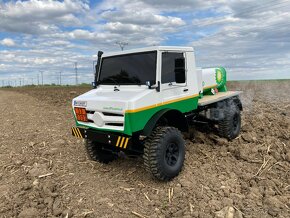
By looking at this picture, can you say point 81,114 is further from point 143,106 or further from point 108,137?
point 143,106

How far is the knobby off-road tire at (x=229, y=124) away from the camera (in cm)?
829

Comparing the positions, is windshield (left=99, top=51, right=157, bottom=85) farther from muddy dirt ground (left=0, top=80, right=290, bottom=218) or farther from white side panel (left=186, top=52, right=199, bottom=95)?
muddy dirt ground (left=0, top=80, right=290, bottom=218)

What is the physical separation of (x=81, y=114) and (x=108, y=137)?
3.28ft

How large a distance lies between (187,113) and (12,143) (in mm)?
5304

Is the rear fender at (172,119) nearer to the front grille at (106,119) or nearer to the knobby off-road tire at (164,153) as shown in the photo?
the knobby off-road tire at (164,153)

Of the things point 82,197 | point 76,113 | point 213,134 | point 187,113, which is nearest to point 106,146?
point 76,113

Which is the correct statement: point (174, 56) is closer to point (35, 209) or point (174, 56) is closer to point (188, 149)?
point (188, 149)

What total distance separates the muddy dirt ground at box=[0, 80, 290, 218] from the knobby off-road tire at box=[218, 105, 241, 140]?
0.20 metres

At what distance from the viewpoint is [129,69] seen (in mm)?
6285

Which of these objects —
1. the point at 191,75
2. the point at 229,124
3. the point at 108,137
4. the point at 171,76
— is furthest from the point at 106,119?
the point at 229,124

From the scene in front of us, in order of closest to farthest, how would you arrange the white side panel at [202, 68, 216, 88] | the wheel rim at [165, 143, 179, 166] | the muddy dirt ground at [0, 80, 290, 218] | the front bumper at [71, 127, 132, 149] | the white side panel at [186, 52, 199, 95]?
the muddy dirt ground at [0, 80, 290, 218] < the front bumper at [71, 127, 132, 149] < the wheel rim at [165, 143, 179, 166] < the white side panel at [186, 52, 199, 95] < the white side panel at [202, 68, 216, 88]

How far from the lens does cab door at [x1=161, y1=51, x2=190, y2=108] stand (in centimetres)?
601

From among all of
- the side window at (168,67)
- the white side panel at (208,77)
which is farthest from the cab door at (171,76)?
the white side panel at (208,77)

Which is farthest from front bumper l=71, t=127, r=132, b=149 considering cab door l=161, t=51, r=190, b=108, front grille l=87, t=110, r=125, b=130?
cab door l=161, t=51, r=190, b=108
